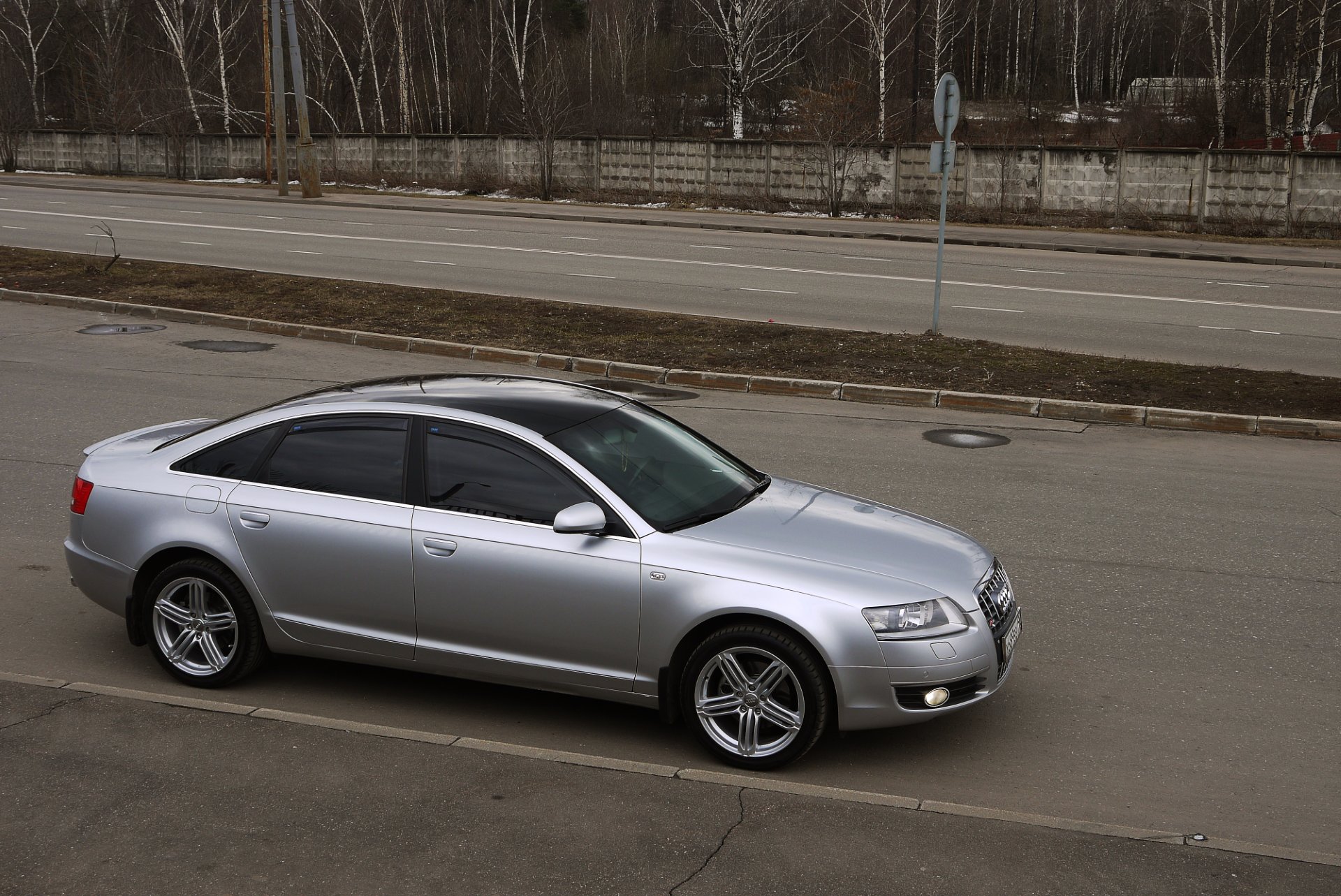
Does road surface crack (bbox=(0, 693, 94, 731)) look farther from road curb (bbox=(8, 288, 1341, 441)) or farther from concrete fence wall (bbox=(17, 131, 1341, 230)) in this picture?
concrete fence wall (bbox=(17, 131, 1341, 230))

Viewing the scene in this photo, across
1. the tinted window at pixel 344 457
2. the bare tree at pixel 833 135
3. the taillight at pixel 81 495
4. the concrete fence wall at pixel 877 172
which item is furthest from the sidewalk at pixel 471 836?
the bare tree at pixel 833 135

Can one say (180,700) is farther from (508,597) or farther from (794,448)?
(794,448)

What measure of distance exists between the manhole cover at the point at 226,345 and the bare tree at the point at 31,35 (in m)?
56.6

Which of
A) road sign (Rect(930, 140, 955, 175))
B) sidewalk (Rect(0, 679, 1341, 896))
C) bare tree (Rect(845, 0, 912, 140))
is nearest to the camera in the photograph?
sidewalk (Rect(0, 679, 1341, 896))

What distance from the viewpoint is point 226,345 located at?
15.9m

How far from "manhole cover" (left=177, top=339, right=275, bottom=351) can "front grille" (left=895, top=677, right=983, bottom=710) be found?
12.3 m

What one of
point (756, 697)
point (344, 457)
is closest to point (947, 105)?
point (344, 457)

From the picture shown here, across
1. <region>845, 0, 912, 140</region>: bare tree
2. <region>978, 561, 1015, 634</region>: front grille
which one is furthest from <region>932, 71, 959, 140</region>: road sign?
Answer: <region>845, 0, 912, 140</region>: bare tree

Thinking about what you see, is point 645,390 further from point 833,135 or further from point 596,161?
point 596,161

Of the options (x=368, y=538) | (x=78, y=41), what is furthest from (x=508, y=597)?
(x=78, y=41)

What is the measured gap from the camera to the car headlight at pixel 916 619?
16.4 ft

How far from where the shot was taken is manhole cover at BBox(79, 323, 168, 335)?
16594 mm

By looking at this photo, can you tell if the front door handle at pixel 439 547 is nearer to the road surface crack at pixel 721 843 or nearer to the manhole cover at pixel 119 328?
the road surface crack at pixel 721 843

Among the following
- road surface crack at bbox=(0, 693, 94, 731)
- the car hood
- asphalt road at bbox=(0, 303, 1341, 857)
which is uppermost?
the car hood
